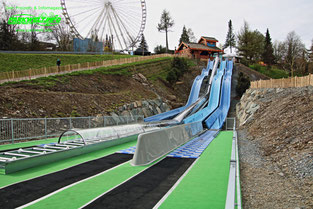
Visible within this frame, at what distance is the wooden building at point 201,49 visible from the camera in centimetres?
5553

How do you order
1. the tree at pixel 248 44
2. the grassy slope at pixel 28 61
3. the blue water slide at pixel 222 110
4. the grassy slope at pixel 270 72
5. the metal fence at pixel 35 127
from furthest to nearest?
1. the tree at pixel 248 44
2. the grassy slope at pixel 270 72
3. the grassy slope at pixel 28 61
4. the blue water slide at pixel 222 110
5. the metal fence at pixel 35 127

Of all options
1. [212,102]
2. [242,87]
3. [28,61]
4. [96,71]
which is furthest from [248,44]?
[28,61]

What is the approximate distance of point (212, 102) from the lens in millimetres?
31250

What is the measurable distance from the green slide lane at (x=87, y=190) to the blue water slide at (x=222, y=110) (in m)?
16.2

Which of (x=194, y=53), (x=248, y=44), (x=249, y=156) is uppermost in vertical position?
(x=248, y=44)

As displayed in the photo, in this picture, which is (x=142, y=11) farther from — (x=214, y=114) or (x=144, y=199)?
(x=144, y=199)

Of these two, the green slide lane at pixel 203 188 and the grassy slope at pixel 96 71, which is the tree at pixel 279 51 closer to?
the grassy slope at pixel 96 71

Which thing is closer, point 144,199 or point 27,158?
point 144,199

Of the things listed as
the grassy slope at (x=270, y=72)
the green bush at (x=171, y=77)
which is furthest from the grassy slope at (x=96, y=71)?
the grassy slope at (x=270, y=72)

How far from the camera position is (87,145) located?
411 inches

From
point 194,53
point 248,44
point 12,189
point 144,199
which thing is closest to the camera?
point 144,199

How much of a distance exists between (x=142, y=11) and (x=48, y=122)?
34.3 metres

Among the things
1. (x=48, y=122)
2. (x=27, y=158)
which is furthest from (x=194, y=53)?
(x=27, y=158)

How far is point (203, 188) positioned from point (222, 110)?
24.5 m
